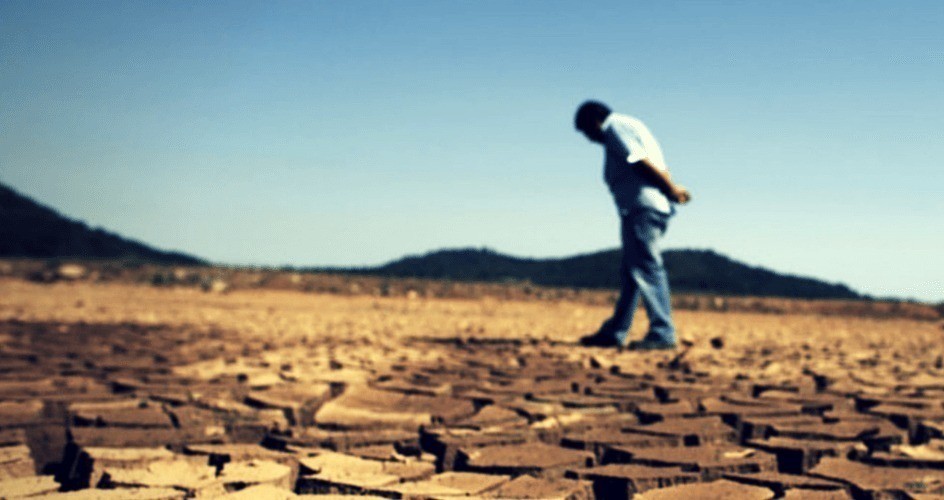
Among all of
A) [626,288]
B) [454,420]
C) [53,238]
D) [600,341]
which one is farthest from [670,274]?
[53,238]

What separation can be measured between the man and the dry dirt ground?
0.24m

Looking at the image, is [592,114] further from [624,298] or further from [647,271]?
[624,298]

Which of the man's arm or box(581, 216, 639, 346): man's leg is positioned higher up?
the man's arm

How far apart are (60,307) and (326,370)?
4966 mm

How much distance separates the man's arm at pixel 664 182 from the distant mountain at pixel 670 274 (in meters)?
14.5

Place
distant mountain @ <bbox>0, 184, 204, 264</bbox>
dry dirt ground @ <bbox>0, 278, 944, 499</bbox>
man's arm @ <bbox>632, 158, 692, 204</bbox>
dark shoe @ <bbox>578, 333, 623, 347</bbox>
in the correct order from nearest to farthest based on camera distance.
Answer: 1. dry dirt ground @ <bbox>0, 278, 944, 499</bbox>
2. man's arm @ <bbox>632, 158, 692, 204</bbox>
3. dark shoe @ <bbox>578, 333, 623, 347</bbox>
4. distant mountain @ <bbox>0, 184, 204, 264</bbox>

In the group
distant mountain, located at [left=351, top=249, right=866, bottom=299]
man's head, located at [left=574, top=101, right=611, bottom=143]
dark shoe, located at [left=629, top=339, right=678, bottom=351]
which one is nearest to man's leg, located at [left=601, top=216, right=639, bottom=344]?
dark shoe, located at [left=629, top=339, right=678, bottom=351]

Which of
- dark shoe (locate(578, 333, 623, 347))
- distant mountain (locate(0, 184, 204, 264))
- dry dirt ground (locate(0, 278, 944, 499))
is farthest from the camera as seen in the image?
distant mountain (locate(0, 184, 204, 264))

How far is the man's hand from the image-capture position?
14.5ft

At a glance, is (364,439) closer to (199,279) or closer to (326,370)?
(326,370)

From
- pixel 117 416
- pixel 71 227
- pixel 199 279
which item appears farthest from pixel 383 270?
pixel 117 416

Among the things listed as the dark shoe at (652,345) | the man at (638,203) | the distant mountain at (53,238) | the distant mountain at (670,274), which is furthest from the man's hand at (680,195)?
the distant mountain at (53,238)

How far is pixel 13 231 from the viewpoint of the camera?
30500 millimetres

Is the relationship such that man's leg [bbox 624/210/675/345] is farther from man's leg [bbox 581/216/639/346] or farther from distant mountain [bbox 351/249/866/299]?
distant mountain [bbox 351/249/866/299]
